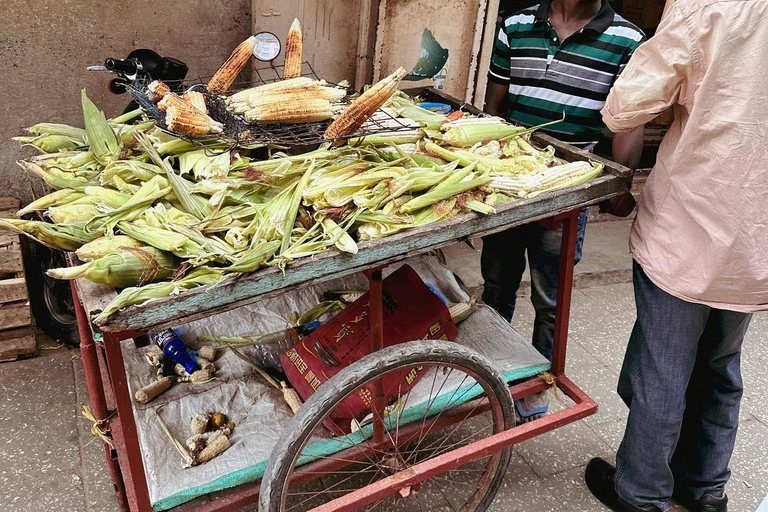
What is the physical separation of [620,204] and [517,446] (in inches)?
54.3

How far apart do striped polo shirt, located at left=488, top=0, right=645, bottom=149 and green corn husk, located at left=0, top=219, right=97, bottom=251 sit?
211cm

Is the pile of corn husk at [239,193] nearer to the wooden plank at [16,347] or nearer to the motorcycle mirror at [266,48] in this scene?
the motorcycle mirror at [266,48]

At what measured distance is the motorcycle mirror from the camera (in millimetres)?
3004

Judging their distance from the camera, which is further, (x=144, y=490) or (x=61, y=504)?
(x=61, y=504)

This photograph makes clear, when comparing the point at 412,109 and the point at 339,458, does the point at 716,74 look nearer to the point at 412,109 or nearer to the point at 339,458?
the point at 412,109

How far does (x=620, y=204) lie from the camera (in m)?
2.51

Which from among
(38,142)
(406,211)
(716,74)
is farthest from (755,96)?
(38,142)

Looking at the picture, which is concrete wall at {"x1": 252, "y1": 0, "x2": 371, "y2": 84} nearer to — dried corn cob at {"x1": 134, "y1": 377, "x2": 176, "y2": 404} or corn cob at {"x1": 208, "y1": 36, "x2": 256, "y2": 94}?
corn cob at {"x1": 208, "y1": 36, "x2": 256, "y2": 94}

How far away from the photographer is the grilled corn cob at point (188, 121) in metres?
2.17

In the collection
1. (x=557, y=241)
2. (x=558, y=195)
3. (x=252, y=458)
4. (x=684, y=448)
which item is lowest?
(x=684, y=448)

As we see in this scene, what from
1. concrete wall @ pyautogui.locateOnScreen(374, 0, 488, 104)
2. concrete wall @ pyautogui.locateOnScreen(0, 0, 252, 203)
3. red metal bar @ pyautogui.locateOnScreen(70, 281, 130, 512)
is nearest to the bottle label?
red metal bar @ pyautogui.locateOnScreen(70, 281, 130, 512)

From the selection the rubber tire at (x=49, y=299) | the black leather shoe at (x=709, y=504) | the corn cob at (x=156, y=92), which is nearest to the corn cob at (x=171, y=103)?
the corn cob at (x=156, y=92)

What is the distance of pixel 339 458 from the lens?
7.31ft

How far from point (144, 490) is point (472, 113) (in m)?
2.18
